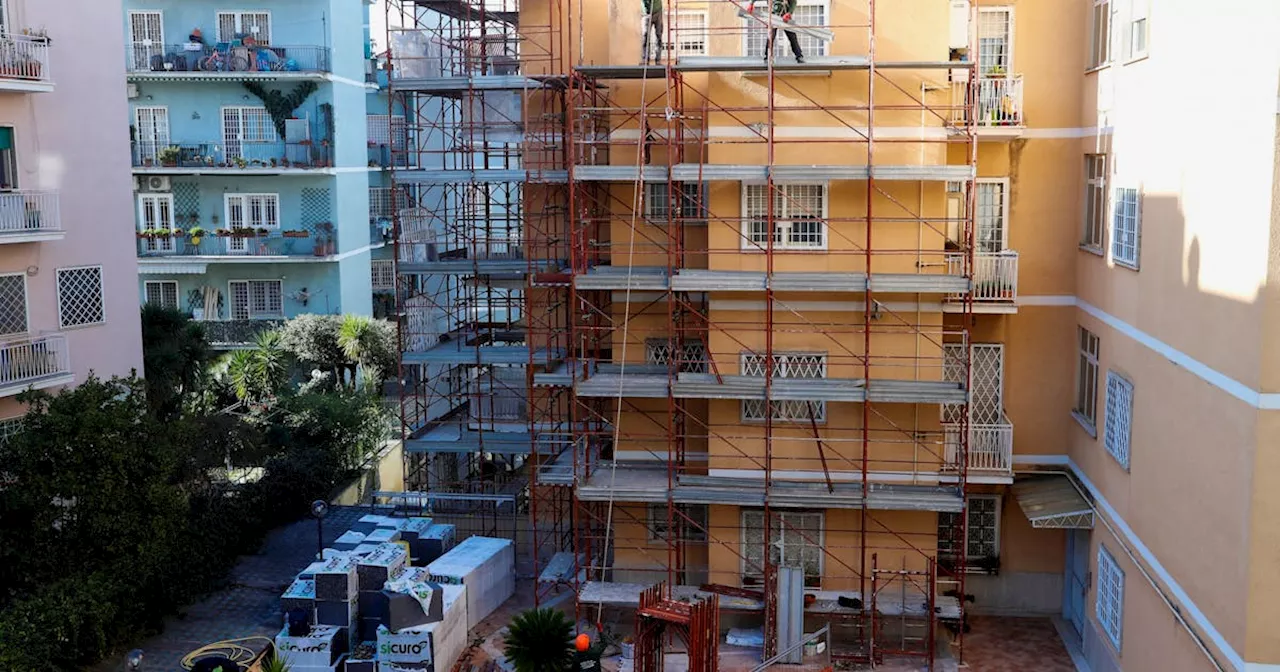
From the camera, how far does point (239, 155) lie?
110ft

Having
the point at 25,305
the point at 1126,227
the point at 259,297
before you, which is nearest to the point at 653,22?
the point at 1126,227

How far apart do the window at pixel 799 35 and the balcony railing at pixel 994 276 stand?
4037 mm

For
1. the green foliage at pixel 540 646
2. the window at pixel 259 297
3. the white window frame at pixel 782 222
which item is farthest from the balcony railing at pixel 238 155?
the green foliage at pixel 540 646

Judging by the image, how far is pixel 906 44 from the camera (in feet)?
60.7

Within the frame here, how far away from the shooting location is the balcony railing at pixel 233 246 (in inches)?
1316

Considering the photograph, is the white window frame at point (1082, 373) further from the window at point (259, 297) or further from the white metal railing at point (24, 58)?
the window at point (259, 297)

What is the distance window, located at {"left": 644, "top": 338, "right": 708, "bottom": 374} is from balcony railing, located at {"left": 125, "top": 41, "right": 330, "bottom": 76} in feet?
55.5

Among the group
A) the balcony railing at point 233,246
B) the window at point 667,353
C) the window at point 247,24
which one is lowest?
the window at point 667,353

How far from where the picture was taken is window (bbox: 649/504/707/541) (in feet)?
66.8

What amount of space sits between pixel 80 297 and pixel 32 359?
1.73 metres

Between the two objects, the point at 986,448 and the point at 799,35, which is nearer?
the point at 799,35

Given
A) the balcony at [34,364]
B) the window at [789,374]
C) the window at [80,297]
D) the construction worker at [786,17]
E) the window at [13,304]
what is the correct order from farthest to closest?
the window at [80,297] < the window at [13,304] < the balcony at [34,364] < the window at [789,374] < the construction worker at [786,17]

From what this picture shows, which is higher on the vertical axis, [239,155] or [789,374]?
[239,155]

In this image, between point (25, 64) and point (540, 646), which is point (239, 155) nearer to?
point (25, 64)
